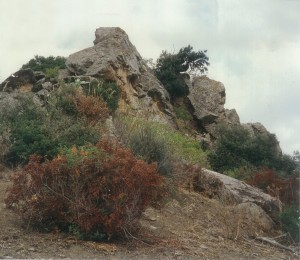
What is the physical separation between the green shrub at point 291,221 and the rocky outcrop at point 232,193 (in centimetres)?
103

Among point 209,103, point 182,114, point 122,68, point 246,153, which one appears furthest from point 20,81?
point 209,103

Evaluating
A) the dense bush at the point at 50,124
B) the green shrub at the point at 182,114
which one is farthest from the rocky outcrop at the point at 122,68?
the dense bush at the point at 50,124

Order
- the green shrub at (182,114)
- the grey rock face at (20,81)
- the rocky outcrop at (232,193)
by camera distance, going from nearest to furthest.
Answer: the rocky outcrop at (232,193) → the grey rock face at (20,81) → the green shrub at (182,114)

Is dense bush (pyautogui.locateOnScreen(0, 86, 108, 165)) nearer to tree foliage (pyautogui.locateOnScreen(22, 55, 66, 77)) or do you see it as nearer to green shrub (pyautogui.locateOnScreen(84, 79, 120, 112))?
green shrub (pyautogui.locateOnScreen(84, 79, 120, 112))

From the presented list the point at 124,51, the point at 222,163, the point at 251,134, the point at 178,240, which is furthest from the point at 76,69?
the point at 178,240

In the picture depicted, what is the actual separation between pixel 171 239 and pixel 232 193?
5042mm

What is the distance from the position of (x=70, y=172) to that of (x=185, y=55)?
26.3 meters

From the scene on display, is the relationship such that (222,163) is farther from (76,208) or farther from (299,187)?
(76,208)

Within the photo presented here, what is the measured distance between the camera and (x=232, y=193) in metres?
15.2

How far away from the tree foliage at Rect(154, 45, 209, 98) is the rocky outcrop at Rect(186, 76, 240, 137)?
0.78 meters

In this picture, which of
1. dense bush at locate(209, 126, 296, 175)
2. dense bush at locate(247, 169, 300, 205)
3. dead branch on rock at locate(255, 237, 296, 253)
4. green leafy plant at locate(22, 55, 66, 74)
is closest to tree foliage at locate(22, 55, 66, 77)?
green leafy plant at locate(22, 55, 66, 74)

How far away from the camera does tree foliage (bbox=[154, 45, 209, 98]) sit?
107 ft

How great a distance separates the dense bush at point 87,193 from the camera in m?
9.63

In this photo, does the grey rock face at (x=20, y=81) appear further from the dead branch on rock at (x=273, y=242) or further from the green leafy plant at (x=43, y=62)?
the dead branch on rock at (x=273, y=242)
